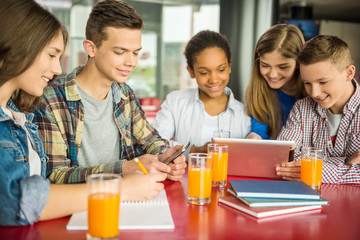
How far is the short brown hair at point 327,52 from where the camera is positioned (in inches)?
72.1

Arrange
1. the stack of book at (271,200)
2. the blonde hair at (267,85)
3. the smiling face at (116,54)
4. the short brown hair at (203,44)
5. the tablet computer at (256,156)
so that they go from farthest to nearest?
the short brown hair at (203,44) → the blonde hair at (267,85) → the smiling face at (116,54) → the tablet computer at (256,156) → the stack of book at (271,200)

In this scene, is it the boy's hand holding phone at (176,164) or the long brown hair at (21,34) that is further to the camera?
the boy's hand holding phone at (176,164)

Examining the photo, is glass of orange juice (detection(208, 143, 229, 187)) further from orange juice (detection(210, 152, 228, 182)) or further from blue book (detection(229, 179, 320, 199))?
blue book (detection(229, 179, 320, 199))

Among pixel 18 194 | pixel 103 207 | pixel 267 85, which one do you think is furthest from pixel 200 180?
pixel 267 85

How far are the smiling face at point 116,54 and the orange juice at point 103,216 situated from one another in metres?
0.97

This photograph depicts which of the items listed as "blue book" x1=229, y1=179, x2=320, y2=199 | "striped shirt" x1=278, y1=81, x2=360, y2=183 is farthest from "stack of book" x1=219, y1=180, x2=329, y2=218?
"striped shirt" x1=278, y1=81, x2=360, y2=183

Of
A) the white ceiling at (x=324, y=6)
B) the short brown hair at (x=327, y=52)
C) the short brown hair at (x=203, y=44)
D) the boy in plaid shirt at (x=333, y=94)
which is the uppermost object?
the white ceiling at (x=324, y=6)

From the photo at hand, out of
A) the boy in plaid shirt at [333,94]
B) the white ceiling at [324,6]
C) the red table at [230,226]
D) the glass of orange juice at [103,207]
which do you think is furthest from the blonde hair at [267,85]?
the white ceiling at [324,6]

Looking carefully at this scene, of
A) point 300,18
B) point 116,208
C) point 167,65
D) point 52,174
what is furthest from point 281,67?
point 300,18

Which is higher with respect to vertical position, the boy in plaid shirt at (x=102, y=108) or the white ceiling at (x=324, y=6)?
the white ceiling at (x=324, y=6)

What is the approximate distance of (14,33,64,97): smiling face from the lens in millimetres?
1291

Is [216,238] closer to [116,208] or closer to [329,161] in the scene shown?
[116,208]

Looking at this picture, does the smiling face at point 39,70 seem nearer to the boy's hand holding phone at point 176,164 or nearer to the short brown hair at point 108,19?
the short brown hair at point 108,19

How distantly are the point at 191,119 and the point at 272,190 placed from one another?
127 cm
